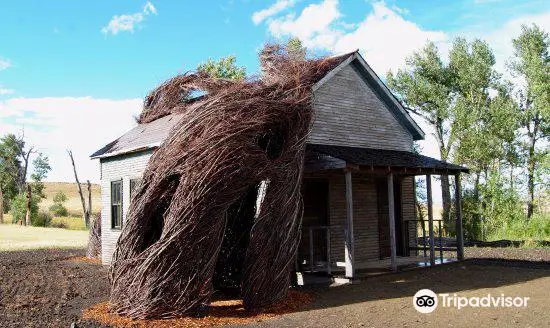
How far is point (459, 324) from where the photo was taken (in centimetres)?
805

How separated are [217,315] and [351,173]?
7335 mm

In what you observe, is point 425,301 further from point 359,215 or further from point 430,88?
point 430,88

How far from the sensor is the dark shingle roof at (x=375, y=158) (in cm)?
1239

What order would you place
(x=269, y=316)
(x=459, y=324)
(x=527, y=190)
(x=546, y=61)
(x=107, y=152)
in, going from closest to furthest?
(x=459, y=324)
(x=269, y=316)
(x=107, y=152)
(x=527, y=190)
(x=546, y=61)

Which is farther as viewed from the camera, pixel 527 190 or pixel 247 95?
pixel 527 190

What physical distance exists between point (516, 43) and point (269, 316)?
3557cm

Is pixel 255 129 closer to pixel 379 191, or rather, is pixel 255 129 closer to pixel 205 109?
pixel 205 109

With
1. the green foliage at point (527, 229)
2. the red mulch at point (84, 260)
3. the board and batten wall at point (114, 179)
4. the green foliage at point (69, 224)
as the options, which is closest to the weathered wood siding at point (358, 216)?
the board and batten wall at point (114, 179)

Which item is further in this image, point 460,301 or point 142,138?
point 142,138

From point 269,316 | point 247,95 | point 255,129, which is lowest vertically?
point 269,316

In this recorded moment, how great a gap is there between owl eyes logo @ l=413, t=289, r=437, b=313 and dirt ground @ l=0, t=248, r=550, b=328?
14cm

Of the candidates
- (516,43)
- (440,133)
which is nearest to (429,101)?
(440,133)

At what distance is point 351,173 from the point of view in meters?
15.2

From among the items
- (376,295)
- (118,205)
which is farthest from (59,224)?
(376,295)
